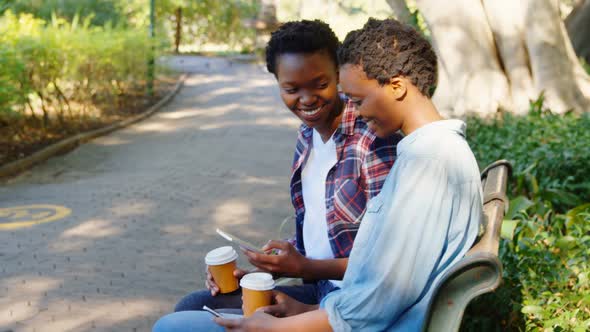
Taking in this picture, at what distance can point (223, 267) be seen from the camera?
2.55 m

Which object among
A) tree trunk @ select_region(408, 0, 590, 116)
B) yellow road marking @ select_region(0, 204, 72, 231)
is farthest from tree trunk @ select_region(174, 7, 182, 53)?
yellow road marking @ select_region(0, 204, 72, 231)

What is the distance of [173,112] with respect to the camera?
15414 mm

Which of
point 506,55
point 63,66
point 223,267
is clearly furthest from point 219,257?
point 63,66

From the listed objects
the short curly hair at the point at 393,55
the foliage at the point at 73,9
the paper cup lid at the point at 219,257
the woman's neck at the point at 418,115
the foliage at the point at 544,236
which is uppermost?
the foliage at the point at 73,9

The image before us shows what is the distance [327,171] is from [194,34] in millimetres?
35549

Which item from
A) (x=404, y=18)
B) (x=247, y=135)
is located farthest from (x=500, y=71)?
(x=247, y=135)

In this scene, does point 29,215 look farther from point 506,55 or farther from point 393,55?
point 393,55

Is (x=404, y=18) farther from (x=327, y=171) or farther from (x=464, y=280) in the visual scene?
(x=464, y=280)

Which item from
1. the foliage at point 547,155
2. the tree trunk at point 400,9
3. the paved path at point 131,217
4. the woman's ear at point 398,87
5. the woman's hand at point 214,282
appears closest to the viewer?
the woman's ear at point 398,87

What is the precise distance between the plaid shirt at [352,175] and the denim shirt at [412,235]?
1.75 feet

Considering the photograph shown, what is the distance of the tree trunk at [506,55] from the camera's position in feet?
25.3

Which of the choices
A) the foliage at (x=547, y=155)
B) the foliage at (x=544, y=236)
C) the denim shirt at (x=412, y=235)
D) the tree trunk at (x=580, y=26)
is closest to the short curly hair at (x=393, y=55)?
the denim shirt at (x=412, y=235)

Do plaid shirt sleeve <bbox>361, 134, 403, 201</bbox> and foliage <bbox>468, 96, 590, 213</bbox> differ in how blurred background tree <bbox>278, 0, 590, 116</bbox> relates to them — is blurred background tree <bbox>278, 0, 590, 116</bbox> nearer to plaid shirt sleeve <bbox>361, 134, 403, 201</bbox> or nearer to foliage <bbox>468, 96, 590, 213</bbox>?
foliage <bbox>468, 96, 590, 213</bbox>

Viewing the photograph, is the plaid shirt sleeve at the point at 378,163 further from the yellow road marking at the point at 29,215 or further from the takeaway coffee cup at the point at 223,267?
the yellow road marking at the point at 29,215
